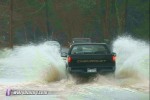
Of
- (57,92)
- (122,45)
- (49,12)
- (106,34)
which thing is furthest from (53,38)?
(57,92)

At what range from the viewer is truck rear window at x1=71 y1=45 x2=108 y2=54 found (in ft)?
68.3

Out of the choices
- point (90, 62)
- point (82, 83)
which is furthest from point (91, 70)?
point (82, 83)

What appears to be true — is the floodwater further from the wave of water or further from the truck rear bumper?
the truck rear bumper

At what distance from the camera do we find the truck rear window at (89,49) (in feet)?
68.3

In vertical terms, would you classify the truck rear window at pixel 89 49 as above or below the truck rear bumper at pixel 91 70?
above

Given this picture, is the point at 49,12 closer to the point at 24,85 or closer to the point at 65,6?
the point at 65,6

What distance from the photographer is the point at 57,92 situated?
648 inches

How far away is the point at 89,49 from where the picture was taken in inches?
840

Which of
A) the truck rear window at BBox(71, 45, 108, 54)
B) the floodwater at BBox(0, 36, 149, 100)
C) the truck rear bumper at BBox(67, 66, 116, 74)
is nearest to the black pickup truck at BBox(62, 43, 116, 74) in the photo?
the truck rear bumper at BBox(67, 66, 116, 74)
